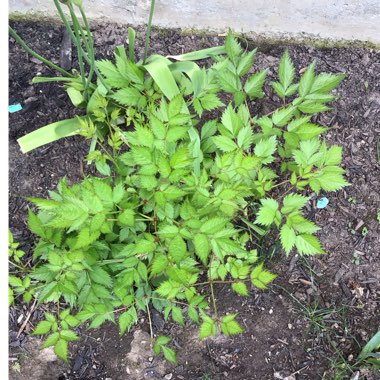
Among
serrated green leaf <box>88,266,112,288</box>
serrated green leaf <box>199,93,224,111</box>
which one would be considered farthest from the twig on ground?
serrated green leaf <box>199,93,224,111</box>

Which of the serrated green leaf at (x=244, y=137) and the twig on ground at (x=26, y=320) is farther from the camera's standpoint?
the twig on ground at (x=26, y=320)

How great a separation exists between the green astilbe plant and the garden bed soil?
0.63 feet

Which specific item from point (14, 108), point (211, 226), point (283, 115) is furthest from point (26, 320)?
point (283, 115)

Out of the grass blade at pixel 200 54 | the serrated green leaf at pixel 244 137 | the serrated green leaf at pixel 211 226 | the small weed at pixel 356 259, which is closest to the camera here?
the serrated green leaf at pixel 211 226

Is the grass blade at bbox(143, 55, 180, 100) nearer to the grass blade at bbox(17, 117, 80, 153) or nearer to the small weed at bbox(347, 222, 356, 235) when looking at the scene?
the grass blade at bbox(17, 117, 80, 153)

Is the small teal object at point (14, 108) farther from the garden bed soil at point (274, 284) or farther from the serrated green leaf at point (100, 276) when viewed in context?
the serrated green leaf at point (100, 276)

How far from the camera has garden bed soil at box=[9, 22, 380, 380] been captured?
190cm

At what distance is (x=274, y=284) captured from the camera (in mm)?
1966

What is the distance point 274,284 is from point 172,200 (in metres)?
0.67

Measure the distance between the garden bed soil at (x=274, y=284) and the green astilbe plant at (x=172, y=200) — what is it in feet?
0.63

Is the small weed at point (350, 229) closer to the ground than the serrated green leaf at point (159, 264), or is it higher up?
closer to the ground

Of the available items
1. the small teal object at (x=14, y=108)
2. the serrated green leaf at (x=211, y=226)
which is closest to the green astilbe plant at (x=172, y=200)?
the serrated green leaf at (x=211, y=226)

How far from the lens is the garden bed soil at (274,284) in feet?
6.23
